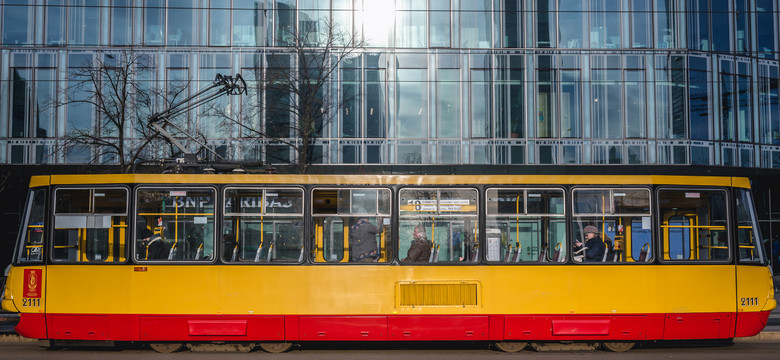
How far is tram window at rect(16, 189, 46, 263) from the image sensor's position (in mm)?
9750

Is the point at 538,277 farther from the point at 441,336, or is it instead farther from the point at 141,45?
the point at 141,45

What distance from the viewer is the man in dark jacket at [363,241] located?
32.2 ft

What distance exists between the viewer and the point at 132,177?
977cm

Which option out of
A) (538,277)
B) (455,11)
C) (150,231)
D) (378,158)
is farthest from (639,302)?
(455,11)

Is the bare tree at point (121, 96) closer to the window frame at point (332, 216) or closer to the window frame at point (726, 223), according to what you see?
the window frame at point (332, 216)

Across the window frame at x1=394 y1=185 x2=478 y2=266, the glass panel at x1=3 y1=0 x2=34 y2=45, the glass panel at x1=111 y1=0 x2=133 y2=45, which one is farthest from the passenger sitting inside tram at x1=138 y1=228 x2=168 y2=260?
the glass panel at x1=3 y1=0 x2=34 y2=45

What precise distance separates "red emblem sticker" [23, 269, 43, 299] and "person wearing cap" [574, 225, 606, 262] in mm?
7907

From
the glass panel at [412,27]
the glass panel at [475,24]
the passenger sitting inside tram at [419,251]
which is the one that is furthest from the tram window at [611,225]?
the glass panel at [412,27]

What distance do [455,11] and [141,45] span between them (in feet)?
36.7

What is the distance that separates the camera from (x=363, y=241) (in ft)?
32.2

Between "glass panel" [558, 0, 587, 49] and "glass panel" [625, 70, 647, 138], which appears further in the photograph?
"glass panel" [558, 0, 587, 49]

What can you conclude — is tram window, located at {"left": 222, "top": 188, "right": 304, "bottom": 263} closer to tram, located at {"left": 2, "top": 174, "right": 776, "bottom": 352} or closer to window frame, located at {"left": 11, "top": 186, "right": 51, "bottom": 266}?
tram, located at {"left": 2, "top": 174, "right": 776, "bottom": 352}

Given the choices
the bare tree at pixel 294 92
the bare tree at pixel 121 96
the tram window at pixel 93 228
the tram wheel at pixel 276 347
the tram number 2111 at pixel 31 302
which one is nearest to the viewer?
the tram number 2111 at pixel 31 302

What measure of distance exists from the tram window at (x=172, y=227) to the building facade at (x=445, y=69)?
13.5 meters
